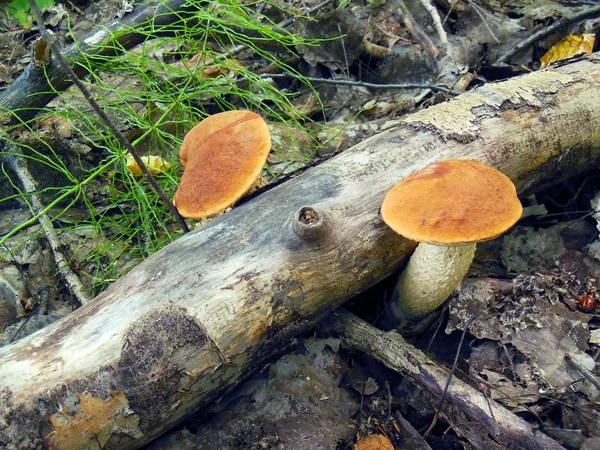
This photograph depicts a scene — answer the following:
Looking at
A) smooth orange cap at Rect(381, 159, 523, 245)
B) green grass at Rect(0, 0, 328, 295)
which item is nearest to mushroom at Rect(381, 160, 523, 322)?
smooth orange cap at Rect(381, 159, 523, 245)

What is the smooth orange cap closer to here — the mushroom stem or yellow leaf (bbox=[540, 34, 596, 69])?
the mushroom stem

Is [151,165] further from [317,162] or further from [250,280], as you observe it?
[250,280]

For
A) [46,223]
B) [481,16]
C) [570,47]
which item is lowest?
[570,47]

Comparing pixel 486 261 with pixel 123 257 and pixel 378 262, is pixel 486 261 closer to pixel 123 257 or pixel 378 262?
pixel 378 262

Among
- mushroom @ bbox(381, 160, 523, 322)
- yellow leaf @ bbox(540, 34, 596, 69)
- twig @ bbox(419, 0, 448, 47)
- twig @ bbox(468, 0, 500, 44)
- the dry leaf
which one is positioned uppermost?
mushroom @ bbox(381, 160, 523, 322)

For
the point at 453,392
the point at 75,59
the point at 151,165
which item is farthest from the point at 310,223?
the point at 75,59

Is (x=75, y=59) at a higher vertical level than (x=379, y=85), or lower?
higher

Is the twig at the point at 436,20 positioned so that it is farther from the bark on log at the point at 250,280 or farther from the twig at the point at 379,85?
the bark on log at the point at 250,280
